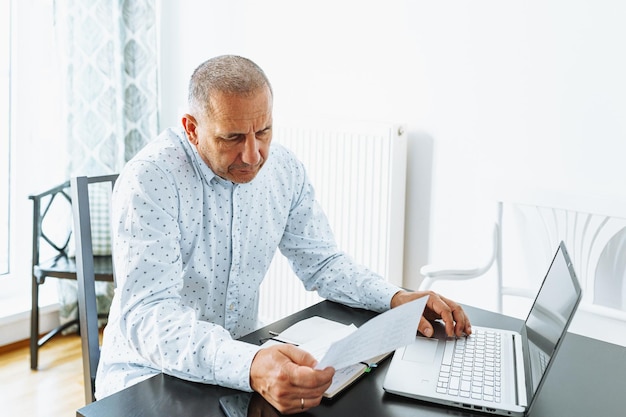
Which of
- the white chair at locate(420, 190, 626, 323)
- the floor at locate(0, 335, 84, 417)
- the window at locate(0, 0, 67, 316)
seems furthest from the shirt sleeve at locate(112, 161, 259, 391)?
the window at locate(0, 0, 67, 316)

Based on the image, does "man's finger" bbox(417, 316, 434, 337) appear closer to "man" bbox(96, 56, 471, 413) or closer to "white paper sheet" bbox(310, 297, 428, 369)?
"man" bbox(96, 56, 471, 413)

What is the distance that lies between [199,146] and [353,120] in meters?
1.12

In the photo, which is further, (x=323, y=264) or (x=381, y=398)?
(x=323, y=264)

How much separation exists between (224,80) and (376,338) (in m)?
0.59

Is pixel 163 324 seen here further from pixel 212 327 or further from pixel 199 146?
pixel 199 146

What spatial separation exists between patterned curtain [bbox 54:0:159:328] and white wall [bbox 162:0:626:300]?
49 cm

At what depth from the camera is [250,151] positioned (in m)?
1.35

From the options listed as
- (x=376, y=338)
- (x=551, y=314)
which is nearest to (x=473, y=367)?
(x=551, y=314)

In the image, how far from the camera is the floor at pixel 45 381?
8.11 ft

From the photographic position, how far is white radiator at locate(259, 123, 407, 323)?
237 cm

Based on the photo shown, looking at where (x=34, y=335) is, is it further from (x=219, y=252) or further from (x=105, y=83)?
(x=219, y=252)

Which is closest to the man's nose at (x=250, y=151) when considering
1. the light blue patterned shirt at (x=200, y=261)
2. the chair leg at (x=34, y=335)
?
the light blue patterned shirt at (x=200, y=261)

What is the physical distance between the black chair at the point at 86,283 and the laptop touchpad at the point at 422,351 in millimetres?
799

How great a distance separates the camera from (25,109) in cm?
301
